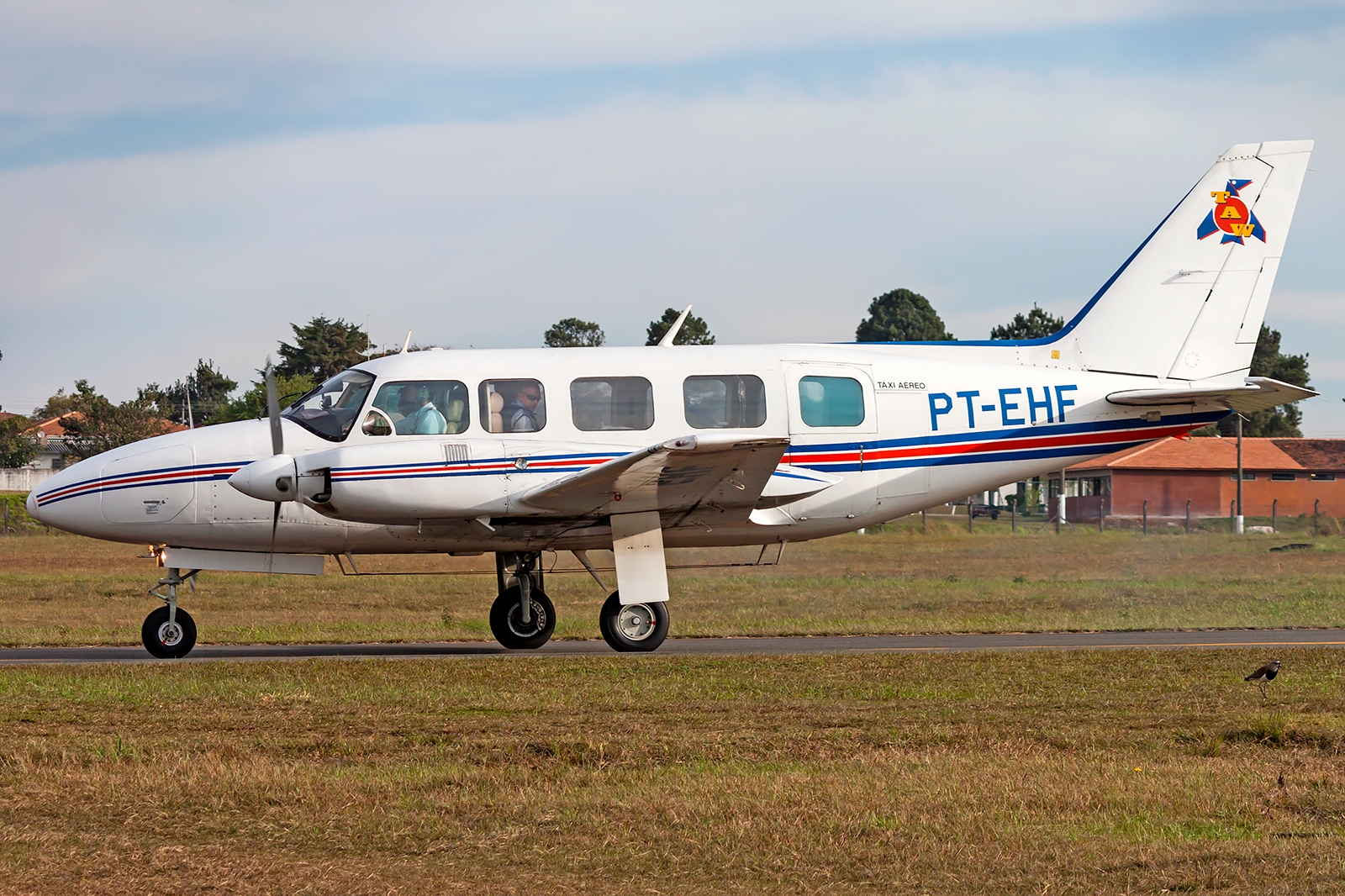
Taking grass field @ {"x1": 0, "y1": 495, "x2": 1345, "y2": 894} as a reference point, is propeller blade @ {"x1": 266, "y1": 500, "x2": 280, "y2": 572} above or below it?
above

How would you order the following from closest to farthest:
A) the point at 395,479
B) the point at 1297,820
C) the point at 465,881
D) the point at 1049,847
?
the point at 465,881, the point at 1049,847, the point at 1297,820, the point at 395,479

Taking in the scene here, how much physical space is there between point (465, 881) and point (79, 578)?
27.5 m

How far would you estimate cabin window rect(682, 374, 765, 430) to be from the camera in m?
15.8

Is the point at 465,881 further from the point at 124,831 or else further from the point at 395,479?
the point at 395,479

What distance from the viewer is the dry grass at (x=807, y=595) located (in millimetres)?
19750

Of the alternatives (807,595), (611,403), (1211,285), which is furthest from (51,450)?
(1211,285)

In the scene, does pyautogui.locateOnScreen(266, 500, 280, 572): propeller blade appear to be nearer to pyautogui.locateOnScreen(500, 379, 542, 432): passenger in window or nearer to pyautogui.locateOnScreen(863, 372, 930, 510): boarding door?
pyautogui.locateOnScreen(500, 379, 542, 432): passenger in window

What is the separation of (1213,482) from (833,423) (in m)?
56.1

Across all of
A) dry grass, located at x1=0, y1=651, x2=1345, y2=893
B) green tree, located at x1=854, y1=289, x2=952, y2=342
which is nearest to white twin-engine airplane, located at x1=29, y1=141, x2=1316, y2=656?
dry grass, located at x1=0, y1=651, x2=1345, y2=893

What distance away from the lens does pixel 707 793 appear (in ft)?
24.7

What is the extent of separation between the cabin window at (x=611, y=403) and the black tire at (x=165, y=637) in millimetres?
5097

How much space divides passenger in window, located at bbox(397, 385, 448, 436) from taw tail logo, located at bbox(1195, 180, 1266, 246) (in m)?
10.5

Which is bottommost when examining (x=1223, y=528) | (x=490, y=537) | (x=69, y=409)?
(x=1223, y=528)

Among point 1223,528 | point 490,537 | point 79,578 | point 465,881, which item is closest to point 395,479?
point 490,537
